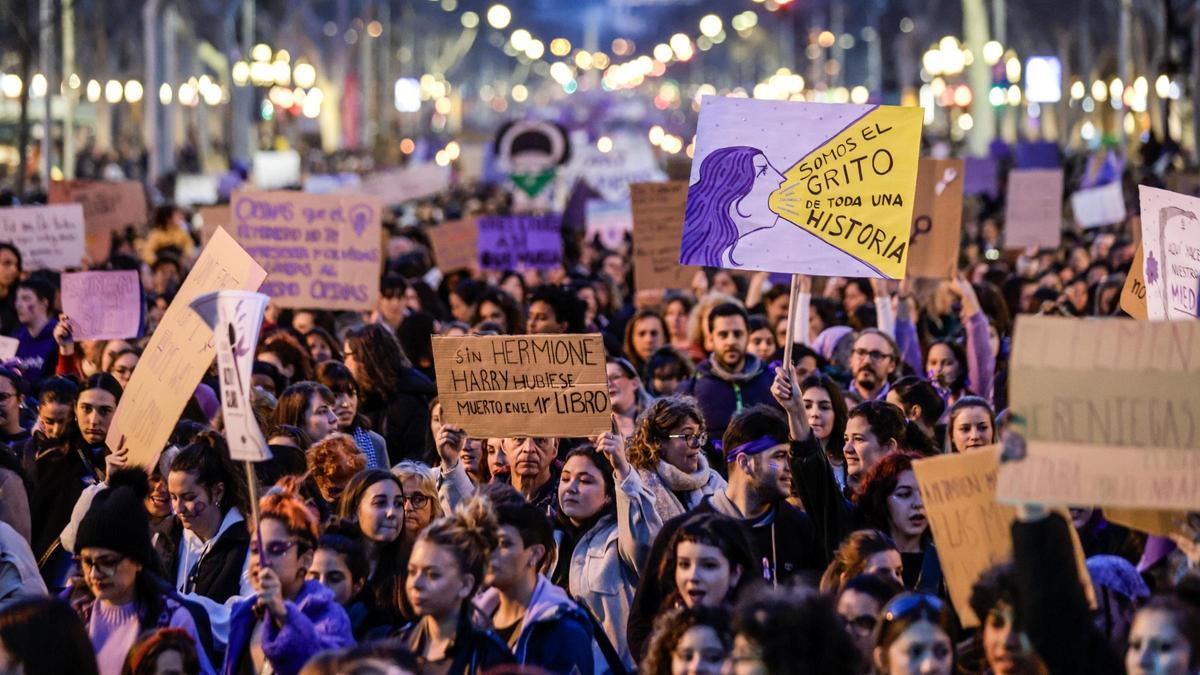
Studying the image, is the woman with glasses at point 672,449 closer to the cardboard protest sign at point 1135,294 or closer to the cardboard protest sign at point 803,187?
the cardboard protest sign at point 803,187

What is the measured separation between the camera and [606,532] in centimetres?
737

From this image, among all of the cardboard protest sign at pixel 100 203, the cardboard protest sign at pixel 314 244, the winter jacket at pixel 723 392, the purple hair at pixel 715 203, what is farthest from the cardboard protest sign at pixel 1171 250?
the cardboard protest sign at pixel 100 203

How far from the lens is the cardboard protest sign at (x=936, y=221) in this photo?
43.8 ft

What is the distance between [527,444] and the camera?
8.12 m

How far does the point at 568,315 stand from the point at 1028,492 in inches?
280

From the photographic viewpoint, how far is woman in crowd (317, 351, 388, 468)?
9164mm

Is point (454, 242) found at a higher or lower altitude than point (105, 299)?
higher

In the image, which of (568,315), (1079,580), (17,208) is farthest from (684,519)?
(17,208)

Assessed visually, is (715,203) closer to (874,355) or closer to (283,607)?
(874,355)

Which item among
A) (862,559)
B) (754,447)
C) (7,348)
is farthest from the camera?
(7,348)

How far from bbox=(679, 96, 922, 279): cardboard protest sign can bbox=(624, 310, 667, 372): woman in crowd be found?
11.7 ft

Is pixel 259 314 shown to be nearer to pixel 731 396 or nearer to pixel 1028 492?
pixel 1028 492

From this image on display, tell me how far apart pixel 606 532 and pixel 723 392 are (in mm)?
2948

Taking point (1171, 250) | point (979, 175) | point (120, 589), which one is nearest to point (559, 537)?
point (120, 589)
